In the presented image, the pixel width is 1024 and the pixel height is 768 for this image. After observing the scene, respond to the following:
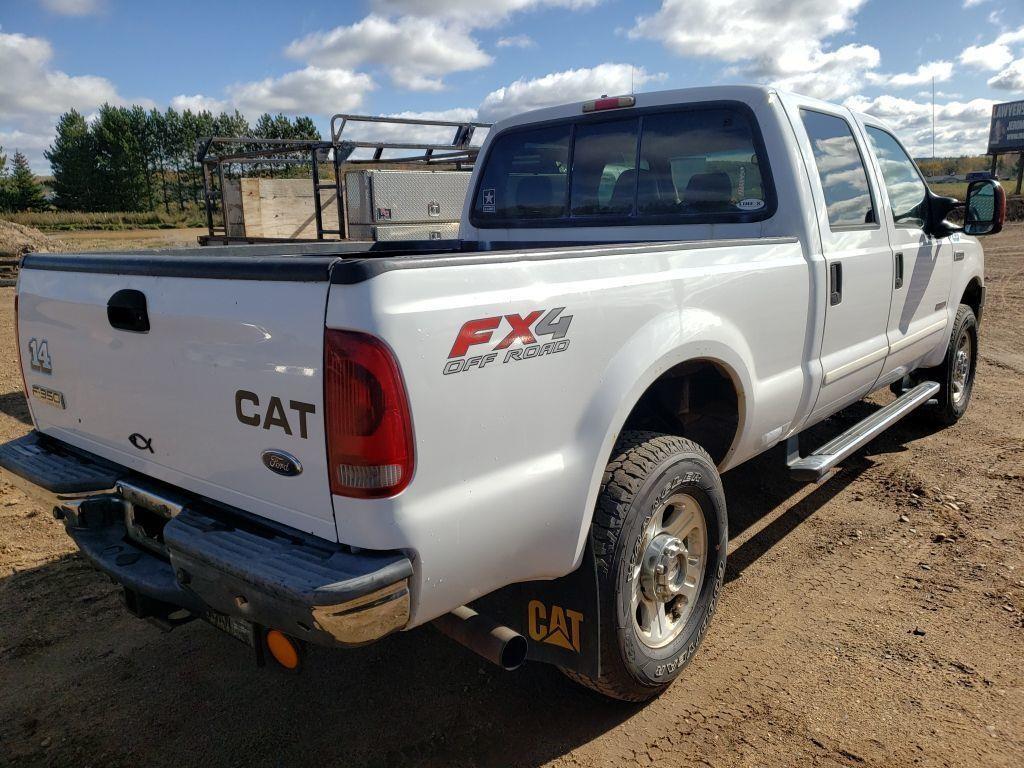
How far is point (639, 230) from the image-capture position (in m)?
3.79

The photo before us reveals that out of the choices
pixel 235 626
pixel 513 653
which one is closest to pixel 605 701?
pixel 513 653

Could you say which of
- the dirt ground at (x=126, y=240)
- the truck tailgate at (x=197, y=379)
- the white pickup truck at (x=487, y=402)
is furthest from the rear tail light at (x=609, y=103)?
the dirt ground at (x=126, y=240)

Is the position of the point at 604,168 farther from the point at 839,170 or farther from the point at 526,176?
the point at 839,170

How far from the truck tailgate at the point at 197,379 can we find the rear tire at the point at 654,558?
949mm

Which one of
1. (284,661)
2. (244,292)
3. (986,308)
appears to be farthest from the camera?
(986,308)

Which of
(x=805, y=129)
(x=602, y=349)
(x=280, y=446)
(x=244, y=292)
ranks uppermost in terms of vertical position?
(x=805, y=129)

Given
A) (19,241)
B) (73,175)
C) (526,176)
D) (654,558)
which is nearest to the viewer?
(654,558)

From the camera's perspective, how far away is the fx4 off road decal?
6.34 feet

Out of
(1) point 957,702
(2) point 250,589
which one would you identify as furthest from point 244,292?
(1) point 957,702

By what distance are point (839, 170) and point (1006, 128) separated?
47.6m

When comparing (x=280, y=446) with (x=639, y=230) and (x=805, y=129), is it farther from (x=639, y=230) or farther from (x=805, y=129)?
(x=805, y=129)

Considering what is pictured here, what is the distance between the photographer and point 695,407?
3311 mm

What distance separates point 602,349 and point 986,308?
37.9 feet

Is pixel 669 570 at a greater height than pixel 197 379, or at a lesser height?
lesser
